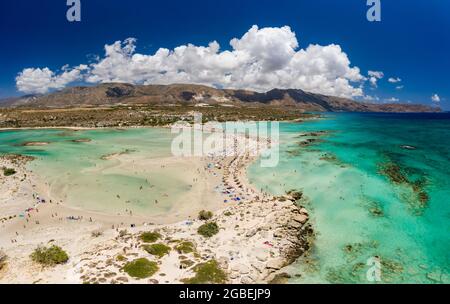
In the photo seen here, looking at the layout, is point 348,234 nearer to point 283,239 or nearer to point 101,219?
point 283,239

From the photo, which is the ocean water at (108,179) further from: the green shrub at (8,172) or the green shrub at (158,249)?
the green shrub at (158,249)

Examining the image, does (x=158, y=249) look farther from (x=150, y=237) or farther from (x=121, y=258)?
(x=121, y=258)

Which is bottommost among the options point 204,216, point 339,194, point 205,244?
point 205,244

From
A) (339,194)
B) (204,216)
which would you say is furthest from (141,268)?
(339,194)

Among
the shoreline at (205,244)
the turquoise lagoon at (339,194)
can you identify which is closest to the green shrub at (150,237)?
the shoreline at (205,244)

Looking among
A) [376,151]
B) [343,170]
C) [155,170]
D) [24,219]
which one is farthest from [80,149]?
A: [376,151]
